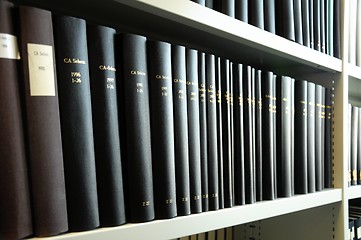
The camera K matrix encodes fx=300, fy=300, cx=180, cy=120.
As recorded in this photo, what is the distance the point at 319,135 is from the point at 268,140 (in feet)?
0.78

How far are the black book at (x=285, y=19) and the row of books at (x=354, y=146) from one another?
0.44 metres

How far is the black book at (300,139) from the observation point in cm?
80

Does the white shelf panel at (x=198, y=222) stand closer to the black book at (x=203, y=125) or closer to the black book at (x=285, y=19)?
the black book at (x=203, y=125)

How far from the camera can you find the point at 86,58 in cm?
45

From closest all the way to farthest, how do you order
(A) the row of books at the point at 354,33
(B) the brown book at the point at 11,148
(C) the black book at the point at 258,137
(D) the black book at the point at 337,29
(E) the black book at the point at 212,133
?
1. (B) the brown book at the point at 11,148
2. (E) the black book at the point at 212,133
3. (C) the black book at the point at 258,137
4. (D) the black book at the point at 337,29
5. (A) the row of books at the point at 354,33

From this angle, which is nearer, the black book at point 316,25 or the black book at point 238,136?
the black book at point 238,136

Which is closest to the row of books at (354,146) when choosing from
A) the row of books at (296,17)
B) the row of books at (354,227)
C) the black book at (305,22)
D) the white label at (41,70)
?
the row of books at (354,227)

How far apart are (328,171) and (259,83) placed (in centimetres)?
39

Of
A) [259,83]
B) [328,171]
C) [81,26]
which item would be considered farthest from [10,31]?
[328,171]

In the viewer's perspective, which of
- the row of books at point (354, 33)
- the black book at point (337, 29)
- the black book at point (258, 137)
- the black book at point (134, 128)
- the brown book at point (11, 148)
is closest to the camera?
the brown book at point (11, 148)

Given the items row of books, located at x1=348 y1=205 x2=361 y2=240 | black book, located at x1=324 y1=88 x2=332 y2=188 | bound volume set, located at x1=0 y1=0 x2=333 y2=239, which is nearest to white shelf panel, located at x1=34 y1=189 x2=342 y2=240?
bound volume set, located at x1=0 y1=0 x2=333 y2=239

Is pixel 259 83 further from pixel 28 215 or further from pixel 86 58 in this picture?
pixel 28 215

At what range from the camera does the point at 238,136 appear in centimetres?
Result: 67

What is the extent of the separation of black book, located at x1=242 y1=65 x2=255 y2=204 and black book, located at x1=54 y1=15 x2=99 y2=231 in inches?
14.3
